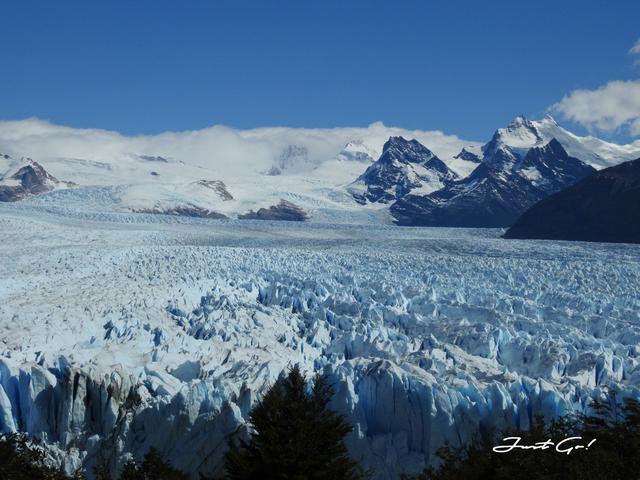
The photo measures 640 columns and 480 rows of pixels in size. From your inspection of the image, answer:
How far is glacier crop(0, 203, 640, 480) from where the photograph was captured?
17109 mm

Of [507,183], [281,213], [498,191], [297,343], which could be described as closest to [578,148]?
[507,183]

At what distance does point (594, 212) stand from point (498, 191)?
275ft

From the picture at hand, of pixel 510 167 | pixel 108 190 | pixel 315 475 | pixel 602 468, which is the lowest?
pixel 315 475

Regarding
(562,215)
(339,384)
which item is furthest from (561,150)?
(339,384)

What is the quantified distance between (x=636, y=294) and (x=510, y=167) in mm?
159174

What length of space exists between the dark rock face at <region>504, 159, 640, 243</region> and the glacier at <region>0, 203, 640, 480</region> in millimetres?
43272

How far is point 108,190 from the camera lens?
320 ft

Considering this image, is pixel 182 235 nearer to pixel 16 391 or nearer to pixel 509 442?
pixel 16 391

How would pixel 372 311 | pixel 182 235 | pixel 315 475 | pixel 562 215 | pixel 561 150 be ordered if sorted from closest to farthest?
pixel 315 475
pixel 372 311
pixel 182 235
pixel 562 215
pixel 561 150

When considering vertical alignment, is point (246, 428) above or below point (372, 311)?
below

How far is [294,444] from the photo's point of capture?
1191 centimetres

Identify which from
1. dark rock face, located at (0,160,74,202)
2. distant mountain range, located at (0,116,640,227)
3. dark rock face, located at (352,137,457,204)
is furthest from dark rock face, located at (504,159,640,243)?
dark rock face, located at (0,160,74,202)

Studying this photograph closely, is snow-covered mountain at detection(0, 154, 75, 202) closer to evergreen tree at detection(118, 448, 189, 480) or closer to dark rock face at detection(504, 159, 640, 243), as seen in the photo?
dark rock face at detection(504, 159, 640, 243)
